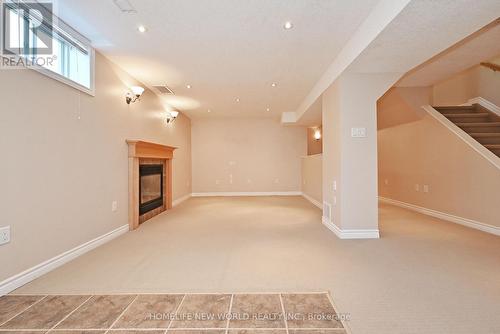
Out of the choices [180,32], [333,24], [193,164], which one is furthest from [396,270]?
[193,164]

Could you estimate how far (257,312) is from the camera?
165 centimetres

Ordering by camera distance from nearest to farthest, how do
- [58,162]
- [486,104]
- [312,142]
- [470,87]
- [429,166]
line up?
[58,162] < [429,166] < [486,104] < [470,87] < [312,142]

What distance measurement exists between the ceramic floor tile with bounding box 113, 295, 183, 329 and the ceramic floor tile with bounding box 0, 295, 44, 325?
2.59 feet

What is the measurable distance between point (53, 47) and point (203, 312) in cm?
309

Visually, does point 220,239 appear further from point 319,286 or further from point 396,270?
point 396,270

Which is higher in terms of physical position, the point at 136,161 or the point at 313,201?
the point at 136,161

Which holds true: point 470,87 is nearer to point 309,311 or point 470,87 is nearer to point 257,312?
point 309,311

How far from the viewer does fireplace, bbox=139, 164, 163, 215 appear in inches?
173

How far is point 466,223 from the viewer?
3.91 metres

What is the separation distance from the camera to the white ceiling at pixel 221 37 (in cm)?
228

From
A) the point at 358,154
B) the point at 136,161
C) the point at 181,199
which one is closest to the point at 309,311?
the point at 358,154

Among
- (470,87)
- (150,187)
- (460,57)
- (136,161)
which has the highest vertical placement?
(470,87)

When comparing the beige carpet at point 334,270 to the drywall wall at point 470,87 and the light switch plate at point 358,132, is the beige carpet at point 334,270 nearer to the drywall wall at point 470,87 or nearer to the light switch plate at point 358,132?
the light switch plate at point 358,132

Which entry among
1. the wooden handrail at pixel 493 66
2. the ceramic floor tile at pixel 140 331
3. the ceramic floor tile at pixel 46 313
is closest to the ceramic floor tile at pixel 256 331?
the ceramic floor tile at pixel 140 331
